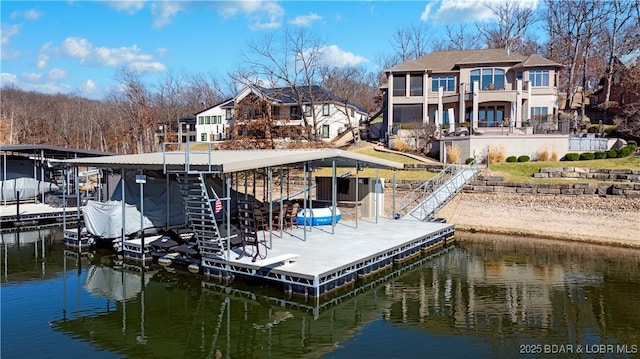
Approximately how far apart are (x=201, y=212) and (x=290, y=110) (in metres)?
33.7

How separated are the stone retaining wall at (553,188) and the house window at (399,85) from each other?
14.4m

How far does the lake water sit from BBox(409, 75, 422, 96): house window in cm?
2267

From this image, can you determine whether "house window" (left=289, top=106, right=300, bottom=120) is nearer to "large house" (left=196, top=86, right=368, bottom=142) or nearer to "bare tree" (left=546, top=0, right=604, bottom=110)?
"large house" (left=196, top=86, right=368, bottom=142)

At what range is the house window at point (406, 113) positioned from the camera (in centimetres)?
3809

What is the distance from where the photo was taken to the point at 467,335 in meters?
10.4

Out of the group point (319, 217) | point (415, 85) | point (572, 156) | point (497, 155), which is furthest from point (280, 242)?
point (415, 85)

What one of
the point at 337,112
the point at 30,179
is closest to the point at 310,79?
the point at 337,112

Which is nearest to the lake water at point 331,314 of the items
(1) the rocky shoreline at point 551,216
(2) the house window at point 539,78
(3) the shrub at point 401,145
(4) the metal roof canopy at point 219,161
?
(4) the metal roof canopy at point 219,161

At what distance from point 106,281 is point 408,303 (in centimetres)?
834

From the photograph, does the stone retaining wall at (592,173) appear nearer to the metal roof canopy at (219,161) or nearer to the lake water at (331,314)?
the lake water at (331,314)

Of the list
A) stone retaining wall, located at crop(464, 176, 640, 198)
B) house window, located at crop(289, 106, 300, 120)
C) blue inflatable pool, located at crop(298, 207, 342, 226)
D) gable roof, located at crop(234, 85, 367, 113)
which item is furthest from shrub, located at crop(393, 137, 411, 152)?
blue inflatable pool, located at crop(298, 207, 342, 226)

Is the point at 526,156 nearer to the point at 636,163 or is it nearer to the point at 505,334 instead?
the point at 636,163

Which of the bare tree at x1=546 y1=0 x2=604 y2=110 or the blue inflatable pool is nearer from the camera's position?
the blue inflatable pool

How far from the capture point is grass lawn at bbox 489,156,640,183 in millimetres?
25112
